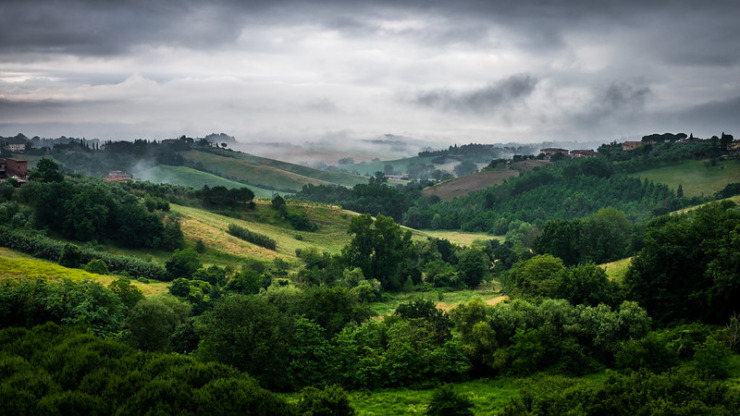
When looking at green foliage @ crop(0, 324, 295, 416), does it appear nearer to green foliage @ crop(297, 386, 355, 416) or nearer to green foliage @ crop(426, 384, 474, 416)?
green foliage @ crop(297, 386, 355, 416)

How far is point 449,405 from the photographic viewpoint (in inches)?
986

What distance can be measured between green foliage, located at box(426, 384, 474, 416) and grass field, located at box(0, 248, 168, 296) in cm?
3575

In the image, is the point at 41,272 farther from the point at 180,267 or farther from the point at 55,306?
the point at 55,306

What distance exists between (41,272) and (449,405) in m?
42.7

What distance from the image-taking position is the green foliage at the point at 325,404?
2420 cm

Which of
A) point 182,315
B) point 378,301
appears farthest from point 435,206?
point 182,315

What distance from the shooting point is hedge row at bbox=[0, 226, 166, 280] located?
2413 inches

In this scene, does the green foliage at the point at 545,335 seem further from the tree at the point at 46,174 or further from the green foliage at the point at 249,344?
the tree at the point at 46,174

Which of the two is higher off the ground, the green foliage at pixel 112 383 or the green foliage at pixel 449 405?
the green foliage at pixel 112 383

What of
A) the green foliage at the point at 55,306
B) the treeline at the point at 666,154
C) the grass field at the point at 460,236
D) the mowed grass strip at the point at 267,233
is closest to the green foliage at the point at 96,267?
the mowed grass strip at the point at 267,233

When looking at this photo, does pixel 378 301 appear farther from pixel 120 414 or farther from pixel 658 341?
pixel 120 414

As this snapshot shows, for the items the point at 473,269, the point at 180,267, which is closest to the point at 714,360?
the point at 473,269

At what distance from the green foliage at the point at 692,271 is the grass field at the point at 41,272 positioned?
42629 mm

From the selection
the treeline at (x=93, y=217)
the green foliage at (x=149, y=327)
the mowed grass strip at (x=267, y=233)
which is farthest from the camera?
the mowed grass strip at (x=267, y=233)
